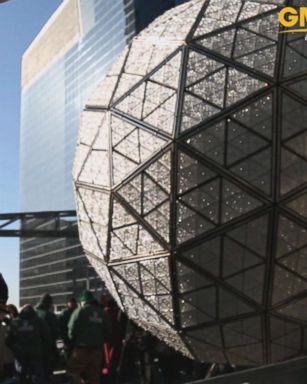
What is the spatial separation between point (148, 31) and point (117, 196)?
5.18 feet

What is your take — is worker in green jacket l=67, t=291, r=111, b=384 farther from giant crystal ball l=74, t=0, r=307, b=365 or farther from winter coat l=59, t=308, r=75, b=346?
winter coat l=59, t=308, r=75, b=346

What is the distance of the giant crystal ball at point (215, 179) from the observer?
442 cm

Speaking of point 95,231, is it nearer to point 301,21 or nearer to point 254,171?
point 254,171

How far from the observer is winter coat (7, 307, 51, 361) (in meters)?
7.62

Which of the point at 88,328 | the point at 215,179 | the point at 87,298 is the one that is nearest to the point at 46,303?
the point at 87,298

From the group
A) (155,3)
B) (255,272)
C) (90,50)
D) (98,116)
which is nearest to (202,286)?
(255,272)

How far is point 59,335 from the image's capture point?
28.9 ft

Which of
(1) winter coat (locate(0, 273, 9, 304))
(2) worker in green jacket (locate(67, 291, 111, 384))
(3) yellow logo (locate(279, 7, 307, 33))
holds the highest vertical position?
(3) yellow logo (locate(279, 7, 307, 33))

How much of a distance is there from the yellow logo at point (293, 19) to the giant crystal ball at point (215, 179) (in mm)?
70

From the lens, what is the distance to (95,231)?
548 centimetres

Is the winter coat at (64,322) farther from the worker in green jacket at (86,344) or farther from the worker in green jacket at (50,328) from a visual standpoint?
the worker in green jacket at (86,344)

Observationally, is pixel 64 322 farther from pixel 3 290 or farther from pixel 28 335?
pixel 3 290

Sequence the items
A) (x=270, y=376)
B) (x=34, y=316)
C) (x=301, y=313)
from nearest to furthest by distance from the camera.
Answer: (x=270, y=376)
(x=301, y=313)
(x=34, y=316)

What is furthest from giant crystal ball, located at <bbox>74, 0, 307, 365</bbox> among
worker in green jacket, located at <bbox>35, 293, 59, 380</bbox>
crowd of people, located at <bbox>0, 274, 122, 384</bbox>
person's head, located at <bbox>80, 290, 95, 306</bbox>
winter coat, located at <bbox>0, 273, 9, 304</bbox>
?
worker in green jacket, located at <bbox>35, 293, 59, 380</bbox>
